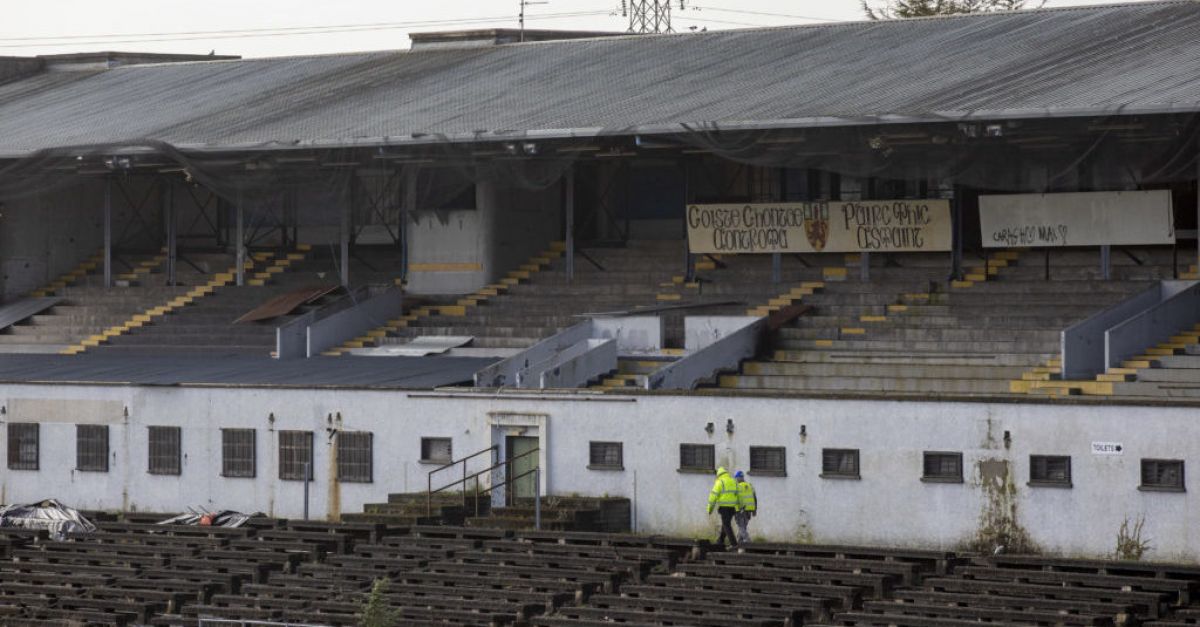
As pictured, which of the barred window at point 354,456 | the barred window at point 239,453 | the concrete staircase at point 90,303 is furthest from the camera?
the concrete staircase at point 90,303

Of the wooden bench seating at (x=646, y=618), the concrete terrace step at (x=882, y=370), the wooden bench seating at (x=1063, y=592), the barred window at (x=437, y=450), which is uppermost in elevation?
the concrete terrace step at (x=882, y=370)

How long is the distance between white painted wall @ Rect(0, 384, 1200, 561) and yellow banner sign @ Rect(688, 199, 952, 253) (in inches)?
385

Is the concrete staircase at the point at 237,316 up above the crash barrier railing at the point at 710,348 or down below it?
above

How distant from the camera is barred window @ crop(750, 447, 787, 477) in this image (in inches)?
1610

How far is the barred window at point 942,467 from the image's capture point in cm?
3916

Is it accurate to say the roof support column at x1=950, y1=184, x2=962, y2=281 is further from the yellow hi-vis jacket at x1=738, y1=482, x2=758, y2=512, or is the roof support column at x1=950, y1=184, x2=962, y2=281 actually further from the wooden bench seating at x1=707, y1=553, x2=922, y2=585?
the wooden bench seating at x1=707, y1=553, x2=922, y2=585

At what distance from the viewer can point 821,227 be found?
5109cm

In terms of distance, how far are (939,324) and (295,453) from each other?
12.6 metres

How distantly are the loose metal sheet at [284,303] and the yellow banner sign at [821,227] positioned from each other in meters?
9.24

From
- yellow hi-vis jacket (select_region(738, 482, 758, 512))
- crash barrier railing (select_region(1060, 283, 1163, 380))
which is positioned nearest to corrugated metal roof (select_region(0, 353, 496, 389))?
yellow hi-vis jacket (select_region(738, 482, 758, 512))

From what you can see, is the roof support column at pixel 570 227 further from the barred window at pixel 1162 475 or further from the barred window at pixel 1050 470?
the barred window at pixel 1162 475

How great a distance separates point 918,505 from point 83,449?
17960mm

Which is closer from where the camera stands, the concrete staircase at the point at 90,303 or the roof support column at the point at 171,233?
the concrete staircase at the point at 90,303

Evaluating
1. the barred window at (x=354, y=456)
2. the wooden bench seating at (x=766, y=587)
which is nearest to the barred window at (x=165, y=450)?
the barred window at (x=354, y=456)
